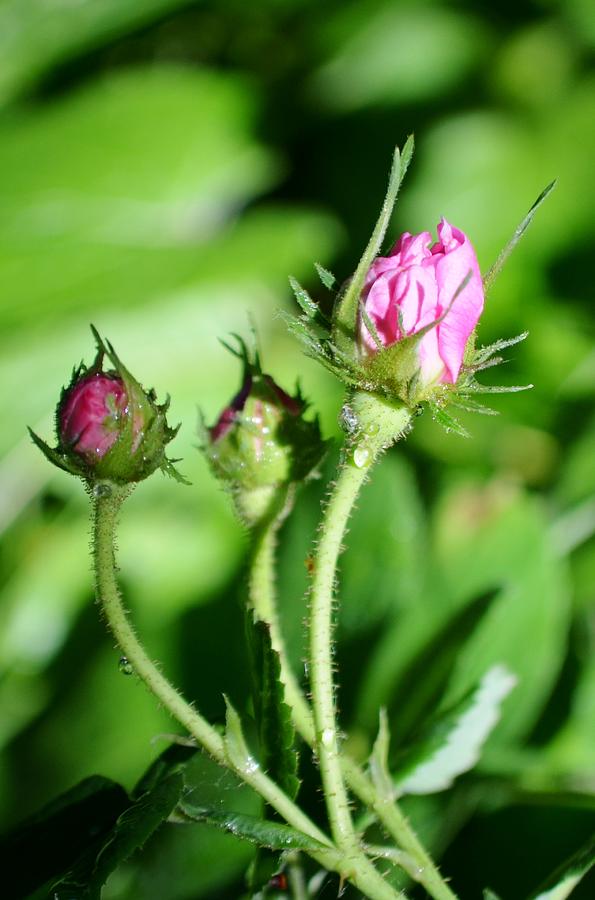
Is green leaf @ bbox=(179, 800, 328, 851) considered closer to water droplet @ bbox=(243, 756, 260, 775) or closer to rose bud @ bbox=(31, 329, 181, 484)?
water droplet @ bbox=(243, 756, 260, 775)

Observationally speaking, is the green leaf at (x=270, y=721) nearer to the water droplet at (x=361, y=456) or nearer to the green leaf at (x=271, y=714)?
the green leaf at (x=271, y=714)

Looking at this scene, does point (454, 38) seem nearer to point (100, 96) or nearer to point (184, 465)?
point (100, 96)

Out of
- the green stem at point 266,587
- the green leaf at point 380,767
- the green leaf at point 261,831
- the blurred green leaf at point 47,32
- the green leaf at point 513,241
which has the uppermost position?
the blurred green leaf at point 47,32

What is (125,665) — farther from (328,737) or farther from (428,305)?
(428,305)

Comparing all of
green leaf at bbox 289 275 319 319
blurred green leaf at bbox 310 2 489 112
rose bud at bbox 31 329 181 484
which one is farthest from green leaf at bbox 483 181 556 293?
blurred green leaf at bbox 310 2 489 112

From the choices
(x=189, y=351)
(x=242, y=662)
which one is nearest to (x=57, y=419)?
(x=242, y=662)

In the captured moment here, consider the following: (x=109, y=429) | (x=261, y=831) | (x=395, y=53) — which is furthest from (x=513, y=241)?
(x=395, y=53)

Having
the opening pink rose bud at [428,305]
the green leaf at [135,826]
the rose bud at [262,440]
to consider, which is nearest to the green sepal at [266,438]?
the rose bud at [262,440]
